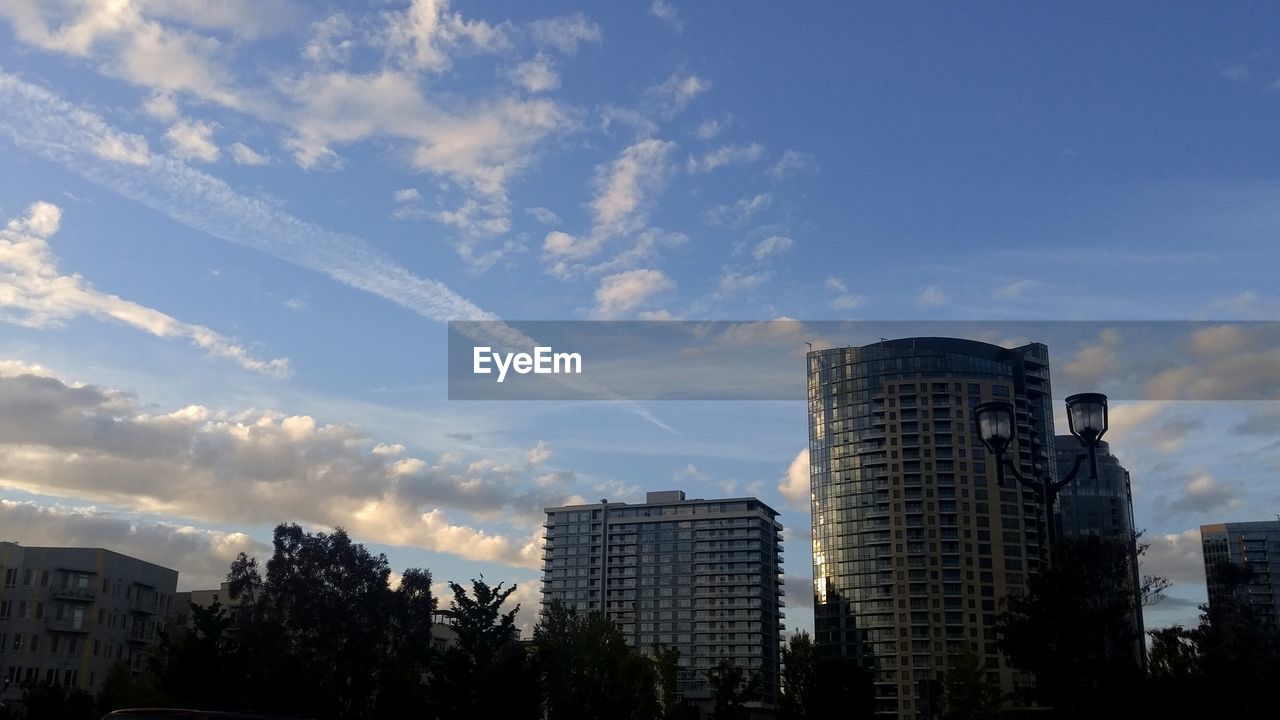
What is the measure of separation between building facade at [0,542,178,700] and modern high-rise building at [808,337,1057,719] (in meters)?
99.0

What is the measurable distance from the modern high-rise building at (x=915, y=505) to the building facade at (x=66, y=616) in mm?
98963

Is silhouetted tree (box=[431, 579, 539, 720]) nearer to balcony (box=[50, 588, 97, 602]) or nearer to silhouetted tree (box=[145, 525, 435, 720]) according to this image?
silhouetted tree (box=[145, 525, 435, 720])

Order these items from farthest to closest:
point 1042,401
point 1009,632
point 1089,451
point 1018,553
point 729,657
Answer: point 729,657, point 1042,401, point 1018,553, point 1009,632, point 1089,451

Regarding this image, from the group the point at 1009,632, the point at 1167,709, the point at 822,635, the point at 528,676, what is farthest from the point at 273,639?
the point at 822,635

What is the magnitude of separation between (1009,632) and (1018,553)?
135 meters

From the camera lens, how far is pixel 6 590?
84250 mm

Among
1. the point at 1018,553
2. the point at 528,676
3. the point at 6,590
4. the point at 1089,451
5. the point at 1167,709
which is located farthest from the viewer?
the point at 1018,553

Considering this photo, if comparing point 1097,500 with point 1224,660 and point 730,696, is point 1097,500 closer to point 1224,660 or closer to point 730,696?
point 730,696

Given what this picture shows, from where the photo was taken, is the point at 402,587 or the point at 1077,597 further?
the point at 402,587

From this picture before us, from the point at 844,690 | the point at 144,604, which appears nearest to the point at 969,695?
the point at 844,690

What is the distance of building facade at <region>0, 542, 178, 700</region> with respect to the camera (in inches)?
3292

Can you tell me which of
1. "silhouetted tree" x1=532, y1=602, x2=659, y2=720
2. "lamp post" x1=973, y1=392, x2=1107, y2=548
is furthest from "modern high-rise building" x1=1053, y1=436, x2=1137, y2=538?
"lamp post" x1=973, y1=392, x2=1107, y2=548

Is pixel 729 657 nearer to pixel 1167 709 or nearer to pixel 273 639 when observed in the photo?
pixel 273 639

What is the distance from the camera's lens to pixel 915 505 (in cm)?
16100
